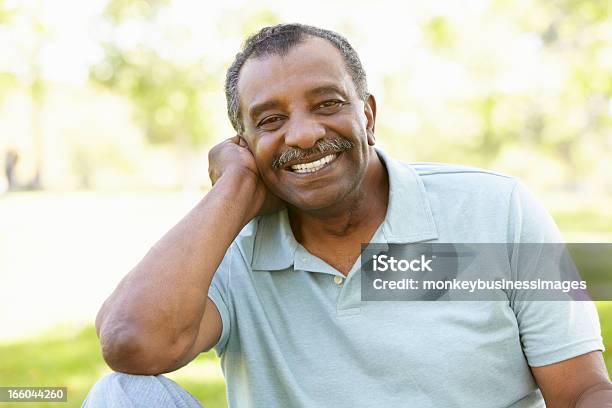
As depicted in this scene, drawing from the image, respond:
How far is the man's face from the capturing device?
2629mm

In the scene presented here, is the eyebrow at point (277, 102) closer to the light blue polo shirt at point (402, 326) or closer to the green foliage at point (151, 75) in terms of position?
the light blue polo shirt at point (402, 326)

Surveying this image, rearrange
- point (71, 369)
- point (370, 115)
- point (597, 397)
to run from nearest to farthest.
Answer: point (597, 397) < point (370, 115) < point (71, 369)

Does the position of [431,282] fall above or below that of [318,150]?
below

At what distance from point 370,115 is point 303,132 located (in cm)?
46

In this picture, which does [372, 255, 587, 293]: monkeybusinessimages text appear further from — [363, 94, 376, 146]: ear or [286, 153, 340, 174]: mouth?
[363, 94, 376, 146]: ear

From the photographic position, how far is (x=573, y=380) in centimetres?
240

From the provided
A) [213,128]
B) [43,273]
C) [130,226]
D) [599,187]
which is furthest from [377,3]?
[599,187]

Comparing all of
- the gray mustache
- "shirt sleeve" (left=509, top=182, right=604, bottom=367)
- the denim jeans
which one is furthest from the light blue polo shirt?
the denim jeans

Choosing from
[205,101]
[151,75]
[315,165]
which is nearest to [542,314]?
[315,165]

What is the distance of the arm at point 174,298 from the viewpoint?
237cm

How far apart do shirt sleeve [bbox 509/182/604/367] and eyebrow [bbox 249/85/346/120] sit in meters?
0.72

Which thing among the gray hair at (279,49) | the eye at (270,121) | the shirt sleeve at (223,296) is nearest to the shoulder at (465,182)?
the gray hair at (279,49)

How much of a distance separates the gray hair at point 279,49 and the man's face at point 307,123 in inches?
1.4

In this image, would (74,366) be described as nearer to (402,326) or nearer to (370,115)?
(370,115)
